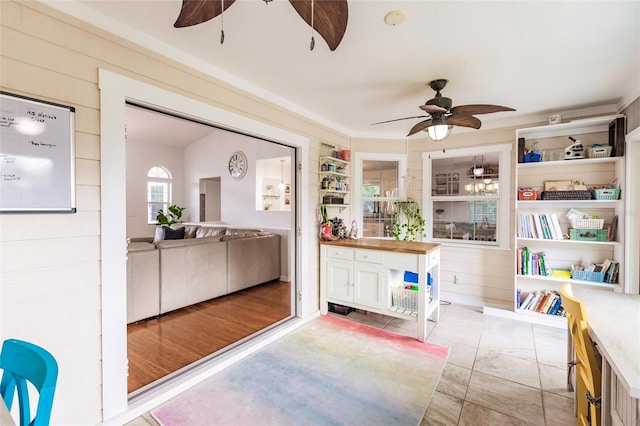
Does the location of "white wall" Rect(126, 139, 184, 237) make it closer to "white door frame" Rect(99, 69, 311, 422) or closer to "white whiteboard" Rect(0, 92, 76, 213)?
"white door frame" Rect(99, 69, 311, 422)

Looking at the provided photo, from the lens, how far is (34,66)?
156 centimetres

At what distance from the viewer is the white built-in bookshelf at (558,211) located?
325 centimetres

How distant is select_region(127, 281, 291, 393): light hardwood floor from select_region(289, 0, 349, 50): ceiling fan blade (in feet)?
8.80

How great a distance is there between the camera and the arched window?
318 inches

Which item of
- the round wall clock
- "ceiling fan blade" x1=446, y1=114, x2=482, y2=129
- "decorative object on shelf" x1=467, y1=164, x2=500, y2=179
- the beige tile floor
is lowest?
the beige tile floor

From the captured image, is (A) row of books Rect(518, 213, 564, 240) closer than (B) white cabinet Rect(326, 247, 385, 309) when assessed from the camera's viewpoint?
No

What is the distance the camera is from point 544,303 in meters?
3.50

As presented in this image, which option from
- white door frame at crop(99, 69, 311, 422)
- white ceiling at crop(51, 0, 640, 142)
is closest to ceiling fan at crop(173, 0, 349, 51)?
white ceiling at crop(51, 0, 640, 142)

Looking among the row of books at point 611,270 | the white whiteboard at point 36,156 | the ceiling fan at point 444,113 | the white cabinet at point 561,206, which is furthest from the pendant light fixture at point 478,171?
the white whiteboard at point 36,156

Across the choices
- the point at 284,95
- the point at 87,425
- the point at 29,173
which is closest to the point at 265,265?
the point at 284,95

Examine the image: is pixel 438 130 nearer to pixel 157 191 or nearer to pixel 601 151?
pixel 601 151

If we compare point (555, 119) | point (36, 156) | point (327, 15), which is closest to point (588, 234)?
point (555, 119)

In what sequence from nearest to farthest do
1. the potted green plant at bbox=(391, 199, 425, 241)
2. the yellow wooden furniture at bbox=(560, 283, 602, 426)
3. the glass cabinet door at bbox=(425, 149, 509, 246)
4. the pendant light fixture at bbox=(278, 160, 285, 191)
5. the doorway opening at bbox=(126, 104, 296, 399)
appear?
the yellow wooden furniture at bbox=(560, 283, 602, 426) < the doorway opening at bbox=(126, 104, 296, 399) < the glass cabinet door at bbox=(425, 149, 509, 246) < the potted green plant at bbox=(391, 199, 425, 241) < the pendant light fixture at bbox=(278, 160, 285, 191)

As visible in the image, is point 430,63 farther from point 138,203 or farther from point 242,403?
point 138,203
